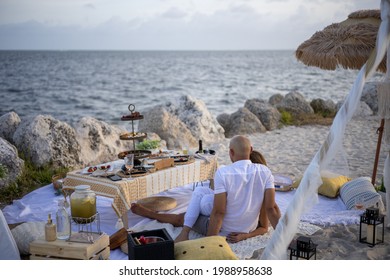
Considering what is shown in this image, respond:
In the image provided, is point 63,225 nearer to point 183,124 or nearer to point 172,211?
point 172,211

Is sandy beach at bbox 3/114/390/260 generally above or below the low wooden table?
below

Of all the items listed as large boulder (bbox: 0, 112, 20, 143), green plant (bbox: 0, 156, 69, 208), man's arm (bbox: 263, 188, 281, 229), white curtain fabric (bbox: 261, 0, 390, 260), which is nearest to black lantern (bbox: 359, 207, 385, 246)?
man's arm (bbox: 263, 188, 281, 229)

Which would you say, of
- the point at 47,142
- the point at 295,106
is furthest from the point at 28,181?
the point at 295,106

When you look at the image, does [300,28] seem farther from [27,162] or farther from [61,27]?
[61,27]

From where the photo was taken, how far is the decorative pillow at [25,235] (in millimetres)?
4188

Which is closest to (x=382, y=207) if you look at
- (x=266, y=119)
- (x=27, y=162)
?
(x=27, y=162)

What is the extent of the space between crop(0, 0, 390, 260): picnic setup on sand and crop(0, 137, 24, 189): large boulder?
50 cm

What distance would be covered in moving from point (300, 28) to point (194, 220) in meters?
5.21

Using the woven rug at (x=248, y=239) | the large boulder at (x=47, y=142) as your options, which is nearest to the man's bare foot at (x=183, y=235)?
the woven rug at (x=248, y=239)

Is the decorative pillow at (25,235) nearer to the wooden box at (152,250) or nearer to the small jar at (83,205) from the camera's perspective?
the small jar at (83,205)

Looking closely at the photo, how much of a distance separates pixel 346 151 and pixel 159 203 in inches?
173

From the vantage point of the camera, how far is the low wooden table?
484cm

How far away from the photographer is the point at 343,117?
132 inches

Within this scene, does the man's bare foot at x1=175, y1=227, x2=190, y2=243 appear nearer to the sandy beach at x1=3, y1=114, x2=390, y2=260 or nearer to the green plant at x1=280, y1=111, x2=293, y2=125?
the sandy beach at x1=3, y1=114, x2=390, y2=260
